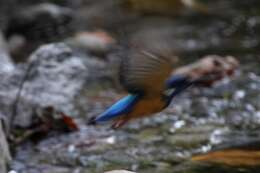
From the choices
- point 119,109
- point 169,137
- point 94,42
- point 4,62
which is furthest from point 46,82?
point 119,109

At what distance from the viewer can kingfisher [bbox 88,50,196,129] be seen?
2.60 m

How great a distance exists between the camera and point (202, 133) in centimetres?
394

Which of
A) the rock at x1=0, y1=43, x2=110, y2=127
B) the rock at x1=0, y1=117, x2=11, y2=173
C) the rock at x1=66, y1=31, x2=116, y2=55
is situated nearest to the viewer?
the rock at x1=0, y1=117, x2=11, y2=173

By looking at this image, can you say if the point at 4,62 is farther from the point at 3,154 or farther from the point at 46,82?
the point at 3,154

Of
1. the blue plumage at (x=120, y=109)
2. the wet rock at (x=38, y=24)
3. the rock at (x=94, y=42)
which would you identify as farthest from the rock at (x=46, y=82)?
the wet rock at (x=38, y=24)

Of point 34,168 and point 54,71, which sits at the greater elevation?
point 54,71

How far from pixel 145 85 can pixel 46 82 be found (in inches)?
87.8

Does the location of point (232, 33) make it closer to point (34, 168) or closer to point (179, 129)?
point (179, 129)

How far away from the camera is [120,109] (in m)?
2.65

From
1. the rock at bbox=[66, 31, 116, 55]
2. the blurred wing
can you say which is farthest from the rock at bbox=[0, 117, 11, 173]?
the rock at bbox=[66, 31, 116, 55]

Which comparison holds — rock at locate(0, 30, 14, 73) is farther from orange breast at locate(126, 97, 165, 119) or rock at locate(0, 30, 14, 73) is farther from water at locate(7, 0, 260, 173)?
orange breast at locate(126, 97, 165, 119)

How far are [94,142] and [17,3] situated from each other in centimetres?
516

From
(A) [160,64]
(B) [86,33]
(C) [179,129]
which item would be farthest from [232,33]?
(A) [160,64]

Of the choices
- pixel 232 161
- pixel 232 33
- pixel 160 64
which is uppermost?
pixel 232 33
